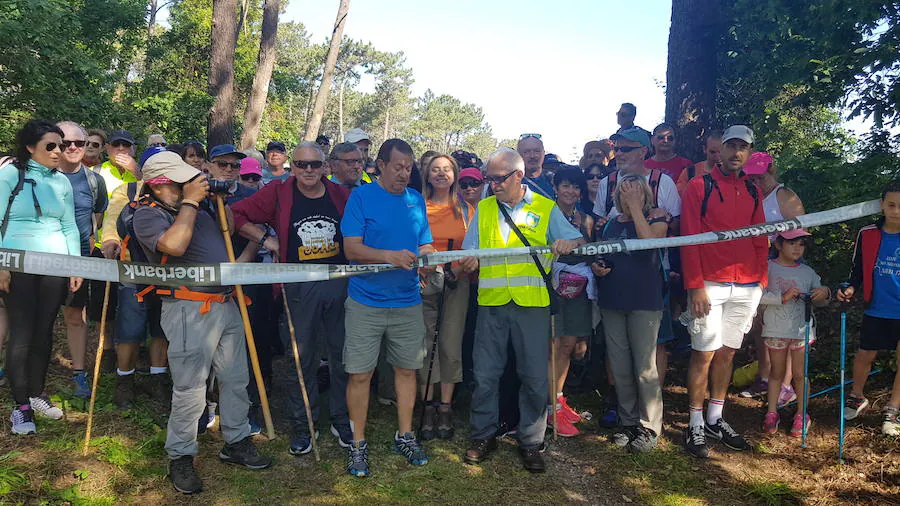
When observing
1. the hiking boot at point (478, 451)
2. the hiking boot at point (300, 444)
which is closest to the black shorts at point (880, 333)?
the hiking boot at point (478, 451)

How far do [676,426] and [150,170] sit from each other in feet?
15.3

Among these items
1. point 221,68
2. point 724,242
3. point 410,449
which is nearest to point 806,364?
point 724,242

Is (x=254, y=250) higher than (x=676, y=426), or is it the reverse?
(x=254, y=250)

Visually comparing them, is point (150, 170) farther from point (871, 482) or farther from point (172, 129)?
point (172, 129)

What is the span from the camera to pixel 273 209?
15.6 ft

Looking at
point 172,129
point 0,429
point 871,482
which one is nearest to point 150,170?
point 0,429

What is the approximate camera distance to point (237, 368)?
422 cm

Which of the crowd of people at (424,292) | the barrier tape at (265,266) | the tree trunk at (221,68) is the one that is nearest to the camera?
the barrier tape at (265,266)

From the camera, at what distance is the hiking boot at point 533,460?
4527 millimetres

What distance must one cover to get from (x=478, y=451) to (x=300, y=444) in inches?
54.2

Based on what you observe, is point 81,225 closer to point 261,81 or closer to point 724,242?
point 724,242

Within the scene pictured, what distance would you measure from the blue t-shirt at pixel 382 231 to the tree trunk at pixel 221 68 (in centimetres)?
818

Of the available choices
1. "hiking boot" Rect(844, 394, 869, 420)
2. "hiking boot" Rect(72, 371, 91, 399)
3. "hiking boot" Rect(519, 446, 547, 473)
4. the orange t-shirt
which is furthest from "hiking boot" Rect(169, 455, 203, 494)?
"hiking boot" Rect(844, 394, 869, 420)

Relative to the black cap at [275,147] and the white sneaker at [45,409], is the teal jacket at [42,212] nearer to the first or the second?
the white sneaker at [45,409]
